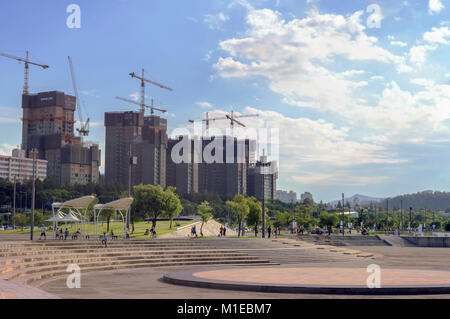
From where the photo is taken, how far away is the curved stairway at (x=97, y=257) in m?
24.6

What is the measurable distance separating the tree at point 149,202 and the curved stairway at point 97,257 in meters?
36.2

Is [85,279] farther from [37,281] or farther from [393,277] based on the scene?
[393,277]

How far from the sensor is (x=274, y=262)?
120 feet

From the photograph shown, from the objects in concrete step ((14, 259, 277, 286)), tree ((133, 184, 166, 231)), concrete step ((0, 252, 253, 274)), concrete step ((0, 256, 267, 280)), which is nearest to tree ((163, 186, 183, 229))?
tree ((133, 184, 166, 231))

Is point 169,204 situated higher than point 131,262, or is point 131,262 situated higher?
point 169,204

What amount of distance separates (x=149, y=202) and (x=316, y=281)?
57.6 meters

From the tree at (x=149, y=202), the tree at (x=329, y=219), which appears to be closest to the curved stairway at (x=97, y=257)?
the tree at (x=149, y=202)

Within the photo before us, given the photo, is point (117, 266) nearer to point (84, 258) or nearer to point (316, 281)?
point (84, 258)

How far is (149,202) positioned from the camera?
77562 millimetres

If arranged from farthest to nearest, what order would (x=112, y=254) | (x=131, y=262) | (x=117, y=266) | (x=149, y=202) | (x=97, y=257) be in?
(x=149, y=202) < (x=112, y=254) < (x=131, y=262) < (x=97, y=257) < (x=117, y=266)

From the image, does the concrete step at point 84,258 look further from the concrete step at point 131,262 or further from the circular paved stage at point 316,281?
the circular paved stage at point 316,281

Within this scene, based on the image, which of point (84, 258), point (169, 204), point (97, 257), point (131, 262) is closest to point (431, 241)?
point (169, 204)

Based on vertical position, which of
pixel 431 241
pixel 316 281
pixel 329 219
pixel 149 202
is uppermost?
pixel 149 202

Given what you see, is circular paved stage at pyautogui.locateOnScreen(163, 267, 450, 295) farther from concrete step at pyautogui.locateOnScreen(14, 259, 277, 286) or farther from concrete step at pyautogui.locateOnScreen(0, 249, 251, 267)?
concrete step at pyautogui.locateOnScreen(0, 249, 251, 267)
